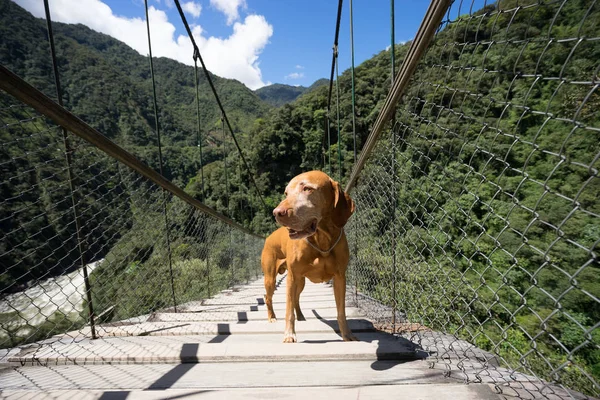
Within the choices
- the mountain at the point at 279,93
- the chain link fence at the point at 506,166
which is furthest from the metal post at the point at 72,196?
the mountain at the point at 279,93

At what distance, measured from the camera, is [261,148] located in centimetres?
3562

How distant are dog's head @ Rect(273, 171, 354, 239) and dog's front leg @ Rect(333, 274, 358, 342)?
1.03 feet

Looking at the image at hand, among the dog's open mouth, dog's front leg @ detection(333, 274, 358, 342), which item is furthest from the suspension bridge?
the dog's open mouth

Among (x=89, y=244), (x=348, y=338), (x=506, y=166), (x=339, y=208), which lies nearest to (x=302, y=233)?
(x=339, y=208)

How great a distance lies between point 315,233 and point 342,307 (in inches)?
16.6

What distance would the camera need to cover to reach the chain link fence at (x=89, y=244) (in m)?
1.27

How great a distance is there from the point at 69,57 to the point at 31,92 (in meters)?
42.7

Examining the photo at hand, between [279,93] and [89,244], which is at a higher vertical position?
[279,93]

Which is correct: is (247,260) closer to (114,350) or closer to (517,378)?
(114,350)

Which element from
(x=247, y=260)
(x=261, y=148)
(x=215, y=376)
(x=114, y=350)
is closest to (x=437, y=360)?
(x=215, y=376)

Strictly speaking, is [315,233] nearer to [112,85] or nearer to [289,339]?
[289,339]

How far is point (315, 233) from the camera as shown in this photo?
1.51 meters

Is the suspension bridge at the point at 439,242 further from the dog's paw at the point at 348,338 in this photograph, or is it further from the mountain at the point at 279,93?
the mountain at the point at 279,93

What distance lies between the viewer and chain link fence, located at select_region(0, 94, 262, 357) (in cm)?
127
